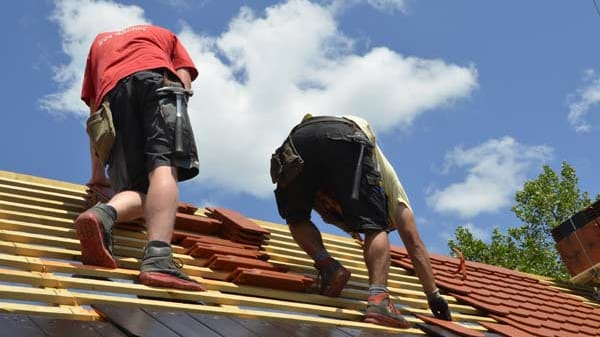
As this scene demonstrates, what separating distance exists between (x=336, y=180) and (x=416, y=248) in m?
0.57

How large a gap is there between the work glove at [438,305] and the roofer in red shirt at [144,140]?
137cm

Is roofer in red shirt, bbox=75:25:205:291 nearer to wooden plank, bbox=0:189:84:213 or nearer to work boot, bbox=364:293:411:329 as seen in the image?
wooden plank, bbox=0:189:84:213

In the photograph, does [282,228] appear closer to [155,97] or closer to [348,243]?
[348,243]

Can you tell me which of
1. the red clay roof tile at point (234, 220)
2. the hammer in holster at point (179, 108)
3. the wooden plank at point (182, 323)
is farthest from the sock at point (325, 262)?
the wooden plank at point (182, 323)

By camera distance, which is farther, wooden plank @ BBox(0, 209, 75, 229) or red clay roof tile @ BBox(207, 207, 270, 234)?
red clay roof tile @ BBox(207, 207, 270, 234)

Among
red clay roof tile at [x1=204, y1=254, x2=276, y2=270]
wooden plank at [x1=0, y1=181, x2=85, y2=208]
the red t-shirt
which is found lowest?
red clay roof tile at [x1=204, y1=254, x2=276, y2=270]

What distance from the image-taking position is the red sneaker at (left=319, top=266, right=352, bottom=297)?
3.11m

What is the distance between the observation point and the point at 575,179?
67.6 ft

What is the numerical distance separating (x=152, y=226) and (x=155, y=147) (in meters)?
0.34

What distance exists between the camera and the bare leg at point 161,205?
2.52 m

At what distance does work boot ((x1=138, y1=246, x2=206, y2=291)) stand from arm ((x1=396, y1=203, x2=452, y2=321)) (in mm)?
1220

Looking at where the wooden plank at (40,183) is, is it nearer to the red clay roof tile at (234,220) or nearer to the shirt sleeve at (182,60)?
the red clay roof tile at (234,220)

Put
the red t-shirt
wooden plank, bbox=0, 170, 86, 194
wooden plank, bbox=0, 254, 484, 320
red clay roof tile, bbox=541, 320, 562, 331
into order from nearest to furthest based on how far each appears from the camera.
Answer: wooden plank, bbox=0, 254, 484, 320, the red t-shirt, wooden plank, bbox=0, 170, 86, 194, red clay roof tile, bbox=541, 320, 562, 331

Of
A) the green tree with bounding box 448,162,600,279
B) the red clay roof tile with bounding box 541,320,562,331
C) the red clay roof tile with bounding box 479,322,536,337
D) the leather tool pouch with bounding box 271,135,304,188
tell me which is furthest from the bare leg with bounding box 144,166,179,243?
the green tree with bounding box 448,162,600,279
